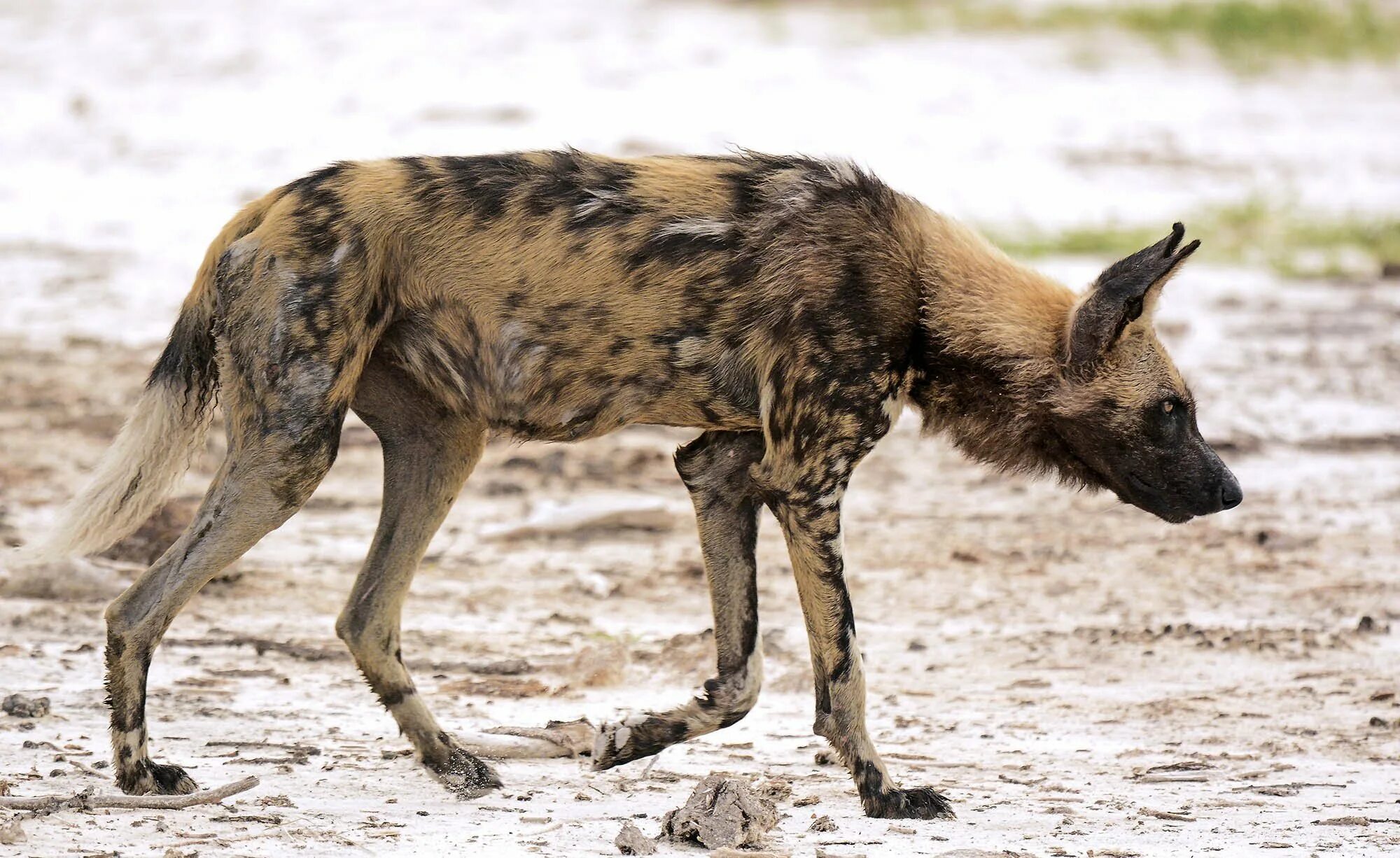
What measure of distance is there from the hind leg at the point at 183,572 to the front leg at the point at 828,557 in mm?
1217

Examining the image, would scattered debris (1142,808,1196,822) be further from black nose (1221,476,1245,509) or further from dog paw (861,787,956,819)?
black nose (1221,476,1245,509)

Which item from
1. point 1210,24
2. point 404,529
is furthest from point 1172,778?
point 1210,24

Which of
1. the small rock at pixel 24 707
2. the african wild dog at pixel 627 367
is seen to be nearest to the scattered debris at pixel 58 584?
the small rock at pixel 24 707

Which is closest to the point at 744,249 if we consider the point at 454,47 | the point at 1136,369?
the point at 1136,369

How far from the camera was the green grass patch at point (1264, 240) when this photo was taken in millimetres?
11734

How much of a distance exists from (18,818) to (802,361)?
7.42 ft

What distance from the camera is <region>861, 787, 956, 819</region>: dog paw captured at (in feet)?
16.2

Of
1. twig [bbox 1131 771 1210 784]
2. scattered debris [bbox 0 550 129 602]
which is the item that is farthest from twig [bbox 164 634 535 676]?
twig [bbox 1131 771 1210 784]

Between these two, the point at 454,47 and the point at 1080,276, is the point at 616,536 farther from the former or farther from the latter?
the point at 454,47

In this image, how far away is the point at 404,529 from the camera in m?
5.41

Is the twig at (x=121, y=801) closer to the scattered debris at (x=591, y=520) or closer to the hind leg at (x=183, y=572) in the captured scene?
the hind leg at (x=183, y=572)

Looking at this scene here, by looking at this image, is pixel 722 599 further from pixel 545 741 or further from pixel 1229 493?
pixel 1229 493

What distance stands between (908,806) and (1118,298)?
147cm

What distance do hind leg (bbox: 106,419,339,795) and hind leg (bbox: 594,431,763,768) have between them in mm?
1071
